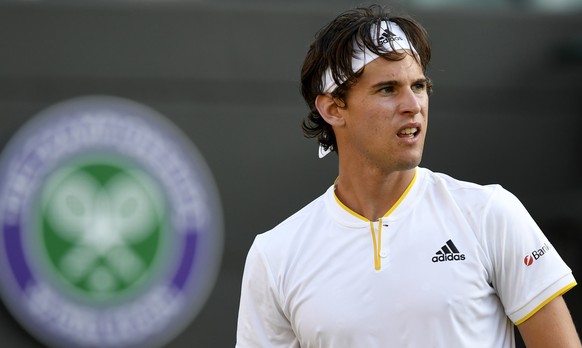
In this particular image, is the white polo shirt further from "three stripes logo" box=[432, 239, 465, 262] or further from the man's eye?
the man's eye

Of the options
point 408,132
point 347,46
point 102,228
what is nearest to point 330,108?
point 347,46

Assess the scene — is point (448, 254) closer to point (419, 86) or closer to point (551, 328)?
point (551, 328)

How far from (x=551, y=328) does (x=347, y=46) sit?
2.88 feet

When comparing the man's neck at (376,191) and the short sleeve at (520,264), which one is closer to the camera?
the short sleeve at (520,264)

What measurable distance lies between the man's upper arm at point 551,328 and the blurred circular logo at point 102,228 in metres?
3.48

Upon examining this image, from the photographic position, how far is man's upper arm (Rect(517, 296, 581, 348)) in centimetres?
251

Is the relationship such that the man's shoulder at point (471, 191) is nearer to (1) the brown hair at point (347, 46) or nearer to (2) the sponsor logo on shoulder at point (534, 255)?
(2) the sponsor logo on shoulder at point (534, 255)

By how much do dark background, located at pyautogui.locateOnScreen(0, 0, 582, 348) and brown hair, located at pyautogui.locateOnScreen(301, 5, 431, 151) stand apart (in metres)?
2.99

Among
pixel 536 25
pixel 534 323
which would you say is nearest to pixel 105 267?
pixel 536 25

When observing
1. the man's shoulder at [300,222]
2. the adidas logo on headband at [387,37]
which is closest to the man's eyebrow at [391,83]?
the adidas logo on headband at [387,37]

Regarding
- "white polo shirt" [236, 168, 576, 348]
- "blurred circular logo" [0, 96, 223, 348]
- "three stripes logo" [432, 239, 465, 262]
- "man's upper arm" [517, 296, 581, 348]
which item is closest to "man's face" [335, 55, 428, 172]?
"white polo shirt" [236, 168, 576, 348]

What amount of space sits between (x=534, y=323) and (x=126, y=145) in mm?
3639

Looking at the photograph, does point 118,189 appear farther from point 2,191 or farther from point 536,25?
point 536,25

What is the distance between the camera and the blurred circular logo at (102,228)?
18.8 feet
